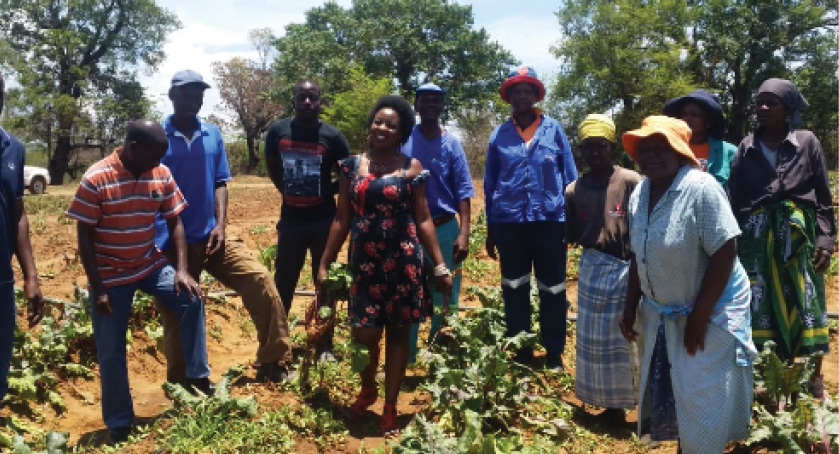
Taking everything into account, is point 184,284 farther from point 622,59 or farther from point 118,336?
point 622,59

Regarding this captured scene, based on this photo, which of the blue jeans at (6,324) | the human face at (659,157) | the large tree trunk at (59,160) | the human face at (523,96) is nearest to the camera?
the human face at (659,157)

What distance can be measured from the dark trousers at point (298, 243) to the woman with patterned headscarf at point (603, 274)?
1.62 metres

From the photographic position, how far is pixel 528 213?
4414mm

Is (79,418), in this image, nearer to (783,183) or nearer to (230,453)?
(230,453)

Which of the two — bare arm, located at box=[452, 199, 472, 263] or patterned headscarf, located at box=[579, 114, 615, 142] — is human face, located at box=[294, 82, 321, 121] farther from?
patterned headscarf, located at box=[579, 114, 615, 142]

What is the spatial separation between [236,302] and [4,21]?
32468 millimetres

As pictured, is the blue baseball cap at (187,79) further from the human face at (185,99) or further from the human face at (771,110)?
the human face at (771,110)

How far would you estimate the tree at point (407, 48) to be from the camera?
3356 centimetres

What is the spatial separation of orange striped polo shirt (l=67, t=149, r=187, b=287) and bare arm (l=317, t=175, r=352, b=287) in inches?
34.7

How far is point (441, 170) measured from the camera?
15.1ft

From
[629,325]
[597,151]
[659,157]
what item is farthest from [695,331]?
[597,151]

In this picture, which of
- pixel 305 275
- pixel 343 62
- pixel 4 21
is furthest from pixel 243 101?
pixel 305 275

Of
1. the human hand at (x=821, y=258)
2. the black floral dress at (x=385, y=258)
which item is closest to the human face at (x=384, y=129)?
the black floral dress at (x=385, y=258)

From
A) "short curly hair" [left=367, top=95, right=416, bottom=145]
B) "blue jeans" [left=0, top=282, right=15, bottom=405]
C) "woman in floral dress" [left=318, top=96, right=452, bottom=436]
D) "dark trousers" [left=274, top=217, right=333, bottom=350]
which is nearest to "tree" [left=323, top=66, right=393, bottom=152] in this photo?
"dark trousers" [left=274, top=217, right=333, bottom=350]
